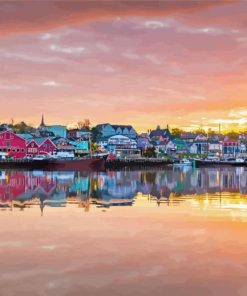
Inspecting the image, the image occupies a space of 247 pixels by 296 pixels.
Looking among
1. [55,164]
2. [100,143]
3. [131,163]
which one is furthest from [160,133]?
[55,164]

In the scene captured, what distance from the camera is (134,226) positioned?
1705 centimetres

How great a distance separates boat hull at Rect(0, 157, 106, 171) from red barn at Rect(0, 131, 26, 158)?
17.7 m

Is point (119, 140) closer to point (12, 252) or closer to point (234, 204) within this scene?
point (234, 204)

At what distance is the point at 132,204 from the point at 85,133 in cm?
13600

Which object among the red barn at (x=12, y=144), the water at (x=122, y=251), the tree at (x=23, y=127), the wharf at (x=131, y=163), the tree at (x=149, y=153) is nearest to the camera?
the water at (x=122, y=251)

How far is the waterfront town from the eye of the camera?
372 feet

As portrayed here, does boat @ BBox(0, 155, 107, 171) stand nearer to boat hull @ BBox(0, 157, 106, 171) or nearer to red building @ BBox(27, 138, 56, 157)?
boat hull @ BBox(0, 157, 106, 171)

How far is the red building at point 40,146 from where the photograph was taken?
375 ft

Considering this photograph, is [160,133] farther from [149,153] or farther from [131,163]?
[131,163]

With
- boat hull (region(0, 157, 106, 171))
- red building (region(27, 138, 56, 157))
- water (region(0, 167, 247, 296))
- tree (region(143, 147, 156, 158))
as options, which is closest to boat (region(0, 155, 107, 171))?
boat hull (region(0, 157, 106, 171))

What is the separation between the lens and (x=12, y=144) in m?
112

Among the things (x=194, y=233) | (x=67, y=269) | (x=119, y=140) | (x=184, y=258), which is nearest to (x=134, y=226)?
(x=194, y=233)

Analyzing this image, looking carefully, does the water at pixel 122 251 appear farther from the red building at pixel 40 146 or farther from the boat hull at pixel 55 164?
the red building at pixel 40 146

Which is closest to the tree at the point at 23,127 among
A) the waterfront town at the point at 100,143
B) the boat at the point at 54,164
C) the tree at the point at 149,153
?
the waterfront town at the point at 100,143
